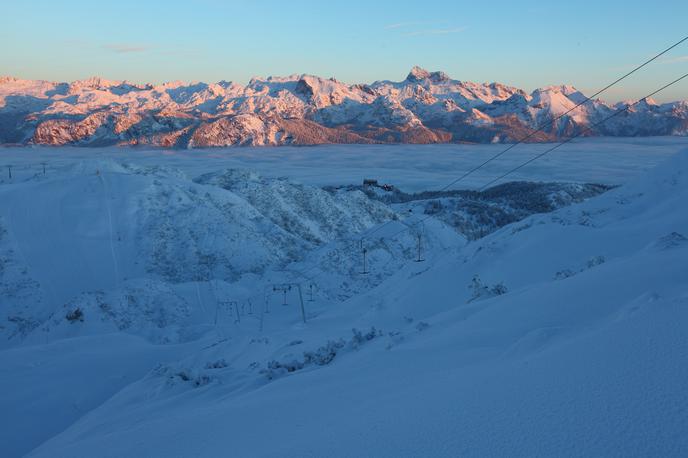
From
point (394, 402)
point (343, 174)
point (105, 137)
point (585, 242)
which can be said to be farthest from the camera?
point (105, 137)

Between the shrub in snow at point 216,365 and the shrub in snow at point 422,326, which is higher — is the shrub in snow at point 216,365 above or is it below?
below

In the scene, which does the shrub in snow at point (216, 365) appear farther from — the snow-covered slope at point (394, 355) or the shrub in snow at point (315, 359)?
the shrub in snow at point (315, 359)

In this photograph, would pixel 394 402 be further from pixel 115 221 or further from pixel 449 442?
pixel 115 221

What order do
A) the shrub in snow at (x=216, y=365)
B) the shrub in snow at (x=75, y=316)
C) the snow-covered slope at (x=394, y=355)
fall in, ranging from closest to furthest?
the snow-covered slope at (x=394, y=355), the shrub in snow at (x=216, y=365), the shrub in snow at (x=75, y=316)

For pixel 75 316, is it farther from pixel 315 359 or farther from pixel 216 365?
pixel 315 359

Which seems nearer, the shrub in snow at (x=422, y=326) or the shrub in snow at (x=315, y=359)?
the shrub in snow at (x=315, y=359)

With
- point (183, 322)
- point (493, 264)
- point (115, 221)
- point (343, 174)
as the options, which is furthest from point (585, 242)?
point (343, 174)

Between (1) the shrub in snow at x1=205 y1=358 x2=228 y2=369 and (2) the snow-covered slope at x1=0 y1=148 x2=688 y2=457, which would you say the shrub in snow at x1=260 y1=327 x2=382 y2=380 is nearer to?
(2) the snow-covered slope at x1=0 y1=148 x2=688 y2=457

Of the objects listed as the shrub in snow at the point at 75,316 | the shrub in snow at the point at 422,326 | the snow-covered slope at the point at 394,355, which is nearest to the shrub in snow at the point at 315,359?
the snow-covered slope at the point at 394,355
